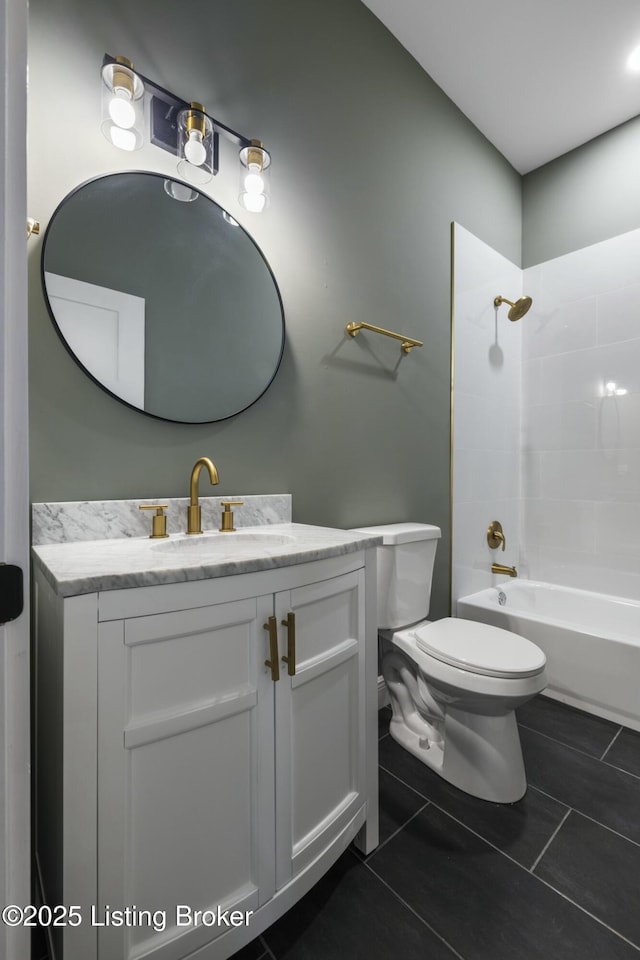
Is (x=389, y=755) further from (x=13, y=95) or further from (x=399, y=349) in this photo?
(x=13, y=95)

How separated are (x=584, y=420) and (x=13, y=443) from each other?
8.89 ft

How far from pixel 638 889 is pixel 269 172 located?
2.30 meters

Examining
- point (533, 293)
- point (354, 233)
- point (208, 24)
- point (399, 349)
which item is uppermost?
point (208, 24)

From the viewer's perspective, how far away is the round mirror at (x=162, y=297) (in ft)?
3.59

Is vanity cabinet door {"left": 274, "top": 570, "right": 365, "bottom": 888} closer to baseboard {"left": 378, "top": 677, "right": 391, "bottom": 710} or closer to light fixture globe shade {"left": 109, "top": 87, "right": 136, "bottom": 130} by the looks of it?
baseboard {"left": 378, "top": 677, "right": 391, "bottom": 710}

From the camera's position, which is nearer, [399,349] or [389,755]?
[389,755]

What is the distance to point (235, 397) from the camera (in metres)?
1.38

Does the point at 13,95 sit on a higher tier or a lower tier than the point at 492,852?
higher

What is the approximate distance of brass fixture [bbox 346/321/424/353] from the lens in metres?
1.71

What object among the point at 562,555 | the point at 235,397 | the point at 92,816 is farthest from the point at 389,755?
the point at 562,555

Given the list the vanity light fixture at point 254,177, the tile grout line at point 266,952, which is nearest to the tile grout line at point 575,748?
the tile grout line at point 266,952

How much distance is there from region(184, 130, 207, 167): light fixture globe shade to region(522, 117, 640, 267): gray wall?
227 centimetres

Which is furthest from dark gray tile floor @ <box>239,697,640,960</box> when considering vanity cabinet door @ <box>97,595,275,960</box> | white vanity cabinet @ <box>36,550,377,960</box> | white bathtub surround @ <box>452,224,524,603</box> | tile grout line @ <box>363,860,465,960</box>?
white bathtub surround @ <box>452,224,524,603</box>

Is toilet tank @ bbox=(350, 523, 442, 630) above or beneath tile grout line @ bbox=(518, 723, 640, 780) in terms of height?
above
